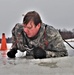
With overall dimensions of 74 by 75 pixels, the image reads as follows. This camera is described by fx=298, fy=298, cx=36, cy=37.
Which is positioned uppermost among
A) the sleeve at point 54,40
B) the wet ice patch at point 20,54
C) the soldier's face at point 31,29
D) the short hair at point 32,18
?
the short hair at point 32,18

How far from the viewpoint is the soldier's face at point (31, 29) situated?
4.58m

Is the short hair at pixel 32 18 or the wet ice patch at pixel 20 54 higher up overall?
the short hair at pixel 32 18

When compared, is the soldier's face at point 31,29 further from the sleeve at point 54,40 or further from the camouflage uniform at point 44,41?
the sleeve at point 54,40

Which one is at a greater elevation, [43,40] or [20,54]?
[43,40]

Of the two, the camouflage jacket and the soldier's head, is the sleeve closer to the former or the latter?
the camouflage jacket

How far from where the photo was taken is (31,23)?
15.1ft

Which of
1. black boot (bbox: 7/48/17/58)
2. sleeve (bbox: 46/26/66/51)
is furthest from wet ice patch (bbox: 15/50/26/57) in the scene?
sleeve (bbox: 46/26/66/51)

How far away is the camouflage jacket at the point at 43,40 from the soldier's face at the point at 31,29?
0.19ft

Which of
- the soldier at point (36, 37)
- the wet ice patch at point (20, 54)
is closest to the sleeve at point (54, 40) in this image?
the soldier at point (36, 37)

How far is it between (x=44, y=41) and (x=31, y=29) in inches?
11.2

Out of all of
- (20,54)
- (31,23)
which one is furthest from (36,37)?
(20,54)

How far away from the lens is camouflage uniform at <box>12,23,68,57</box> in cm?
450

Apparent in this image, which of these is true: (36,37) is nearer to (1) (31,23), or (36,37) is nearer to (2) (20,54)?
(1) (31,23)

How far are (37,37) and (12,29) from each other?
1.43 feet
